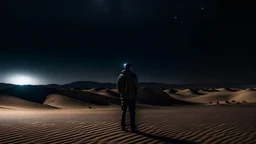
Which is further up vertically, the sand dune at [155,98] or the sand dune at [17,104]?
the sand dune at [155,98]

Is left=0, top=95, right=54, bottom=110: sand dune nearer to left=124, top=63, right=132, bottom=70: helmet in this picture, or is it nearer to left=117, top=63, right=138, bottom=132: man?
left=117, top=63, right=138, bottom=132: man

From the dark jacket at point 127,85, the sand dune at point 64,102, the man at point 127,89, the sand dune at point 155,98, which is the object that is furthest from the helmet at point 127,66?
the sand dune at point 155,98

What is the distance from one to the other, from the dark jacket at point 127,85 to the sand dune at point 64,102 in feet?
78.6

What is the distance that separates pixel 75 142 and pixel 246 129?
5.51 m

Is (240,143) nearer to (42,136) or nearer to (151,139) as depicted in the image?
(151,139)

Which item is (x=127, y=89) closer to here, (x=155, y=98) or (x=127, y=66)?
(x=127, y=66)

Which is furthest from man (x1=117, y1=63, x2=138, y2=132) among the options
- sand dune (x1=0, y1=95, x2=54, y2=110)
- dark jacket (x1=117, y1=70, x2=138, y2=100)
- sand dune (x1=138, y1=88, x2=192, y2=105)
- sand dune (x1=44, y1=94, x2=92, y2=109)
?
sand dune (x1=138, y1=88, x2=192, y2=105)

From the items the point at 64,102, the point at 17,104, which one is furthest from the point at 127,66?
the point at 64,102

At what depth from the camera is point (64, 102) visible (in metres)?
35.2

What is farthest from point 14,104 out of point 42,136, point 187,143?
point 187,143

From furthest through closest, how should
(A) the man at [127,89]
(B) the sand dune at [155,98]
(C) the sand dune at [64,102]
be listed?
1. (B) the sand dune at [155,98]
2. (C) the sand dune at [64,102]
3. (A) the man at [127,89]

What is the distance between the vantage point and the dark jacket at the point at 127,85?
9.30m

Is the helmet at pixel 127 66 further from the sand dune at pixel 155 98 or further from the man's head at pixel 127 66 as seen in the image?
the sand dune at pixel 155 98

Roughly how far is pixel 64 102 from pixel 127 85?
88.8 feet
